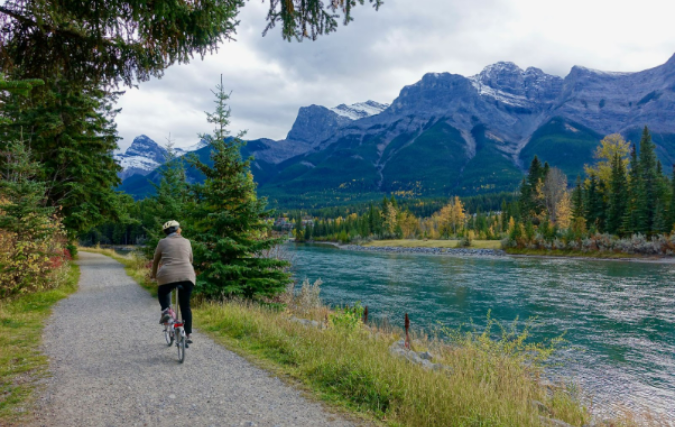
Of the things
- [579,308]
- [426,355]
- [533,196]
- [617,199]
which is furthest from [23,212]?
[533,196]

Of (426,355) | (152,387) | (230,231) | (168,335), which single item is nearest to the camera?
(152,387)

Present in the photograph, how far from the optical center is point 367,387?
17.7ft

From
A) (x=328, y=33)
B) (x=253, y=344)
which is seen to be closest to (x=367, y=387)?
(x=253, y=344)

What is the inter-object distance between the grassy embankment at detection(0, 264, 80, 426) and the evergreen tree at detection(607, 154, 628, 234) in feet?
235

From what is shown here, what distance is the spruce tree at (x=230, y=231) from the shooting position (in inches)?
513

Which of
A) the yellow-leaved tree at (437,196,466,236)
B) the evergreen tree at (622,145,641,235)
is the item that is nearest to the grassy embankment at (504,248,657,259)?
the evergreen tree at (622,145,641,235)

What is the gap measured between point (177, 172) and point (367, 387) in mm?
23494

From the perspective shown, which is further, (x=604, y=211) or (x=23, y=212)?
(x=604, y=211)

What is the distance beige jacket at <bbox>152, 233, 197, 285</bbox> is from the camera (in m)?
7.09

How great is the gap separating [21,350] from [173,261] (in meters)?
3.68

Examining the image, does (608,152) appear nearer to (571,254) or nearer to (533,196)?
(533,196)

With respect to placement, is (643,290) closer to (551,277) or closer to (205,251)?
(551,277)

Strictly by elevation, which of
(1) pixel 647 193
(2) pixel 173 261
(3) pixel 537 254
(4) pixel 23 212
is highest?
(1) pixel 647 193

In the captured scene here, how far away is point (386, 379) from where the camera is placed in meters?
5.54
